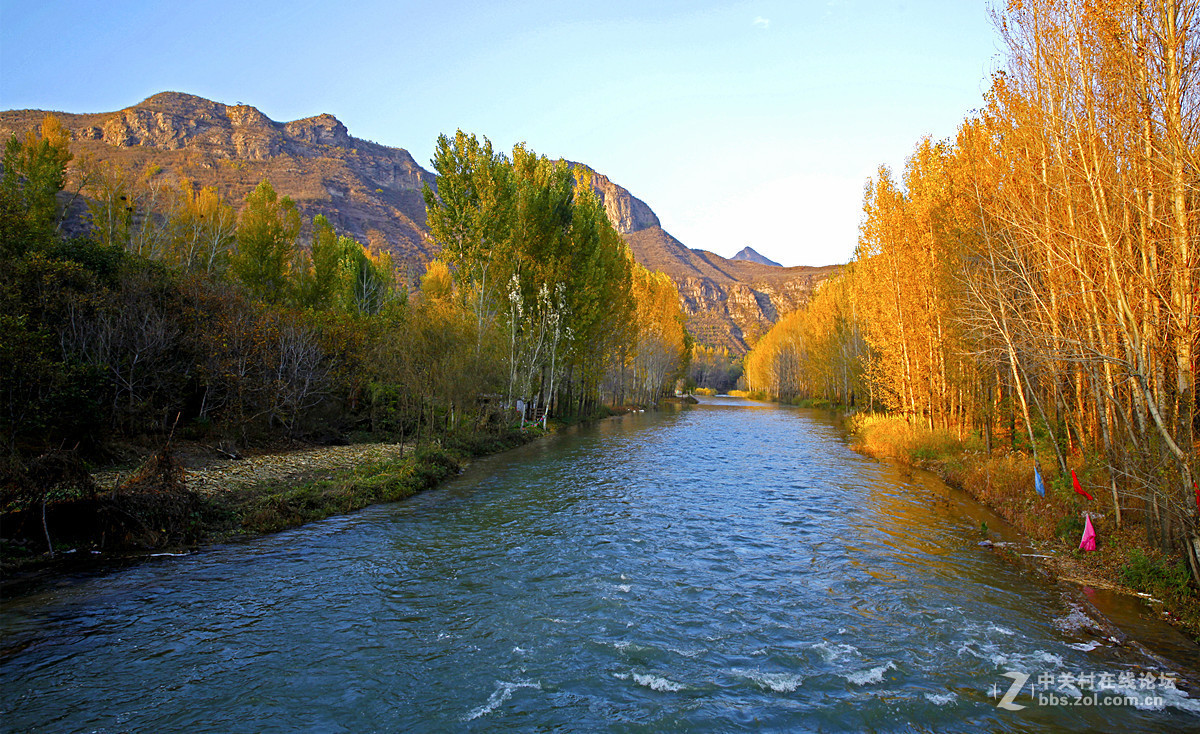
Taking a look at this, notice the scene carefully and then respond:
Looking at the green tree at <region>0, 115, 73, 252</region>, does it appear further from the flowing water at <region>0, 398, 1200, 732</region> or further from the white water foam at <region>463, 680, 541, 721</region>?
the white water foam at <region>463, 680, 541, 721</region>

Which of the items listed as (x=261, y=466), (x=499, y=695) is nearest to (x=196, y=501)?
(x=261, y=466)

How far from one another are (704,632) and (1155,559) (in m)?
6.85

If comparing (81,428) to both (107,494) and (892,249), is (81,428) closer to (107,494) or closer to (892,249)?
(107,494)

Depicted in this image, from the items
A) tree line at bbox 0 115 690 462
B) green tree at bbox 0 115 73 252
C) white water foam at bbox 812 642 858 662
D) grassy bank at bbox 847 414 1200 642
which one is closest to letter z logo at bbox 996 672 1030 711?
white water foam at bbox 812 642 858 662

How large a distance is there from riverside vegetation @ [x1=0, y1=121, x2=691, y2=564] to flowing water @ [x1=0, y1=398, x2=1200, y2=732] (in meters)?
1.91

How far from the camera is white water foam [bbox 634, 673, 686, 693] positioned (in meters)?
6.45

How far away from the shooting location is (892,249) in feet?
79.5

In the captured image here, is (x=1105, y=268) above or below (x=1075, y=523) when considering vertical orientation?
above

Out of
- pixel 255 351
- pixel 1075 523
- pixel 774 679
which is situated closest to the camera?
pixel 774 679

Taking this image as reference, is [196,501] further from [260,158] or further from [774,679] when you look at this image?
[260,158]

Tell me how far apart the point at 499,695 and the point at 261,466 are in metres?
13.3

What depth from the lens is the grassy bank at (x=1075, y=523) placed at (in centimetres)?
808

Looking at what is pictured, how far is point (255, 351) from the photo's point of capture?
63.1ft

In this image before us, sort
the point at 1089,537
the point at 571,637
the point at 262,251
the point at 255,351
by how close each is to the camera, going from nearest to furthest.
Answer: the point at 571,637 → the point at 1089,537 → the point at 255,351 → the point at 262,251
